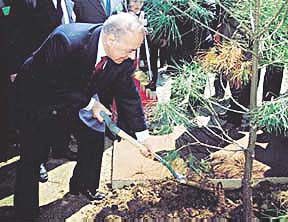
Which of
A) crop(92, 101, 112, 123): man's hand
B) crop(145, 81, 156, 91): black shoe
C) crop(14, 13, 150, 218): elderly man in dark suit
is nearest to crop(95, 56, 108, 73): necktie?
crop(14, 13, 150, 218): elderly man in dark suit

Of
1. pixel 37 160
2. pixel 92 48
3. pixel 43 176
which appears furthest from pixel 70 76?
pixel 43 176

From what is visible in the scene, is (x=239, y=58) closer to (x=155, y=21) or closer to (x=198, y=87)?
(x=198, y=87)

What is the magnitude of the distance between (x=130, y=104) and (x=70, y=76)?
41 cm

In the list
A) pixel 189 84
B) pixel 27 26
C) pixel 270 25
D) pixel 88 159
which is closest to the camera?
pixel 270 25

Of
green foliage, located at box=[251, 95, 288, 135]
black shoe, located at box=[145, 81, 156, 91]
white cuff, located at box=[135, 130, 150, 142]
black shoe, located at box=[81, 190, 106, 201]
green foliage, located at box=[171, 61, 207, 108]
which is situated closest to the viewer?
green foliage, located at box=[251, 95, 288, 135]

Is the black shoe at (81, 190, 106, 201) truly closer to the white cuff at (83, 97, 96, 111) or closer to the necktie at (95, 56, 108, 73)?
the white cuff at (83, 97, 96, 111)

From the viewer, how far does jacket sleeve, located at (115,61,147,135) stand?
275 centimetres

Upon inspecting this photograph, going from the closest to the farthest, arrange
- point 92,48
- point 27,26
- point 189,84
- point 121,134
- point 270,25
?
1. point 270,25
2. point 92,48
3. point 189,84
4. point 121,134
5. point 27,26

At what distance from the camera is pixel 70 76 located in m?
2.57

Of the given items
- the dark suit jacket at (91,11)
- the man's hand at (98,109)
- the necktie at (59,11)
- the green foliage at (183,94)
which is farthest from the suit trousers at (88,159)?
the dark suit jacket at (91,11)

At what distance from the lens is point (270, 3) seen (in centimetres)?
227

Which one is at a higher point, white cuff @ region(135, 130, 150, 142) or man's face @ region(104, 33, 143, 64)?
man's face @ region(104, 33, 143, 64)

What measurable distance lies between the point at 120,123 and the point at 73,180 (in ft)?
1.51

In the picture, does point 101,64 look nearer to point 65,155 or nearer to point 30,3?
point 30,3
